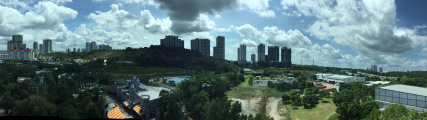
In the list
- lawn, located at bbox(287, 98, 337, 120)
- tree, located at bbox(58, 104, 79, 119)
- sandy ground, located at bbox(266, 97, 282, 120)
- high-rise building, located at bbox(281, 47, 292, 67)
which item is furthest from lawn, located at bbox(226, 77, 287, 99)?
high-rise building, located at bbox(281, 47, 292, 67)

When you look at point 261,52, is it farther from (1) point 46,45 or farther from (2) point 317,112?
(1) point 46,45

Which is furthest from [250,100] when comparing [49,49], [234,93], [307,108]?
[49,49]

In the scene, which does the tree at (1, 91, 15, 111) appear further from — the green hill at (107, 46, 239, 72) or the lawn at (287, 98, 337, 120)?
the green hill at (107, 46, 239, 72)

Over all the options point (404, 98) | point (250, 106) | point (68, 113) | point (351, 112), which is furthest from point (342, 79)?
point (68, 113)

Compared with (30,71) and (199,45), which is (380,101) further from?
(199,45)

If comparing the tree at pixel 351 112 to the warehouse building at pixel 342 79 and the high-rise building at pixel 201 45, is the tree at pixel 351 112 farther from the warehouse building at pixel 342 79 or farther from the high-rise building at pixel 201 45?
the high-rise building at pixel 201 45

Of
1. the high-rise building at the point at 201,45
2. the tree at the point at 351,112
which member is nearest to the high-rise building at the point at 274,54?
the high-rise building at the point at 201,45
